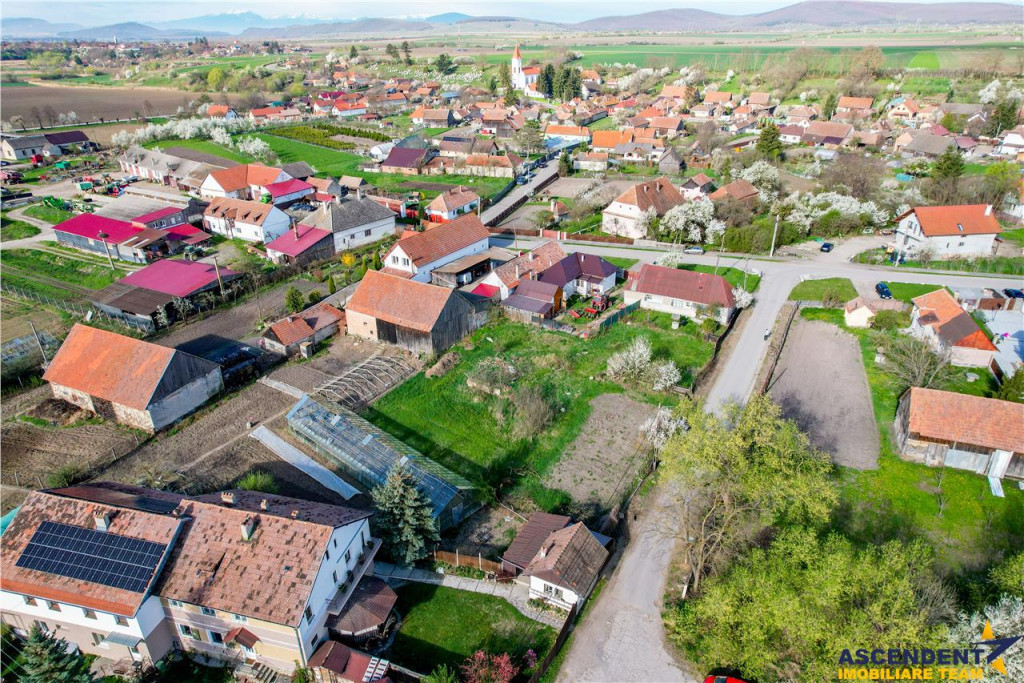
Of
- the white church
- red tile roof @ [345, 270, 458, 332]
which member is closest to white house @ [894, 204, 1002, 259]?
red tile roof @ [345, 270, 458, 332]

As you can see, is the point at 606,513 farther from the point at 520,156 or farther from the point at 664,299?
the point at 520,156

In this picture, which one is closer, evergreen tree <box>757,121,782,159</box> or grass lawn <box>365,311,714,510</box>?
grass lawn <box>365,311,714,510</box>

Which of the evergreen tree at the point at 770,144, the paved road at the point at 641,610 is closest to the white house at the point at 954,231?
the paved road at the point at 641,610

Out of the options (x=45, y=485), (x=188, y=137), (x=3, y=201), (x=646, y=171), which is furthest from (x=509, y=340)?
(x=188, y=137)

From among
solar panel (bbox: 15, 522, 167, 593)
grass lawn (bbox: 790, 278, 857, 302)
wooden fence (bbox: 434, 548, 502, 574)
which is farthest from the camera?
grass lawn (bbox: 790, 278, 857, 302)

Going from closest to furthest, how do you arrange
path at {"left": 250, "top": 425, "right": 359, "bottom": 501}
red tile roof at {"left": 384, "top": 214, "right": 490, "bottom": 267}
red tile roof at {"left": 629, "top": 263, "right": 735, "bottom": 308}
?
path at {"left": 250, "top": 425, "right": 359, "bottom": 501}
red tile roof at {"left": 629, "top": 263, "right": 735, "bottom": 308}
red tile roof at {"left": 384, "top": 214, "right": 490, "bottom": 267}

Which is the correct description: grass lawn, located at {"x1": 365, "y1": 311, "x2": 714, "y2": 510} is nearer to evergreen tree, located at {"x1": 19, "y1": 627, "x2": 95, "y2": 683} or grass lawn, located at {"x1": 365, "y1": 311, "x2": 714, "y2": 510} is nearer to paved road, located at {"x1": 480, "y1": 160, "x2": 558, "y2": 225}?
evergreen tree, located at {"x1": 19, "y1": 627, "x2": 95, "y2": 683}

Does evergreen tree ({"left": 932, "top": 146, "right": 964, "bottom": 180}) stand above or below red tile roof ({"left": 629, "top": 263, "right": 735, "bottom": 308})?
above

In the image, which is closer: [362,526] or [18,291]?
[362,526]
